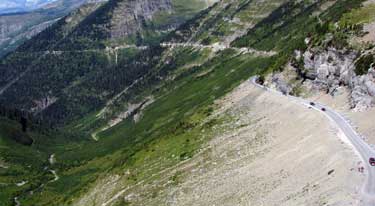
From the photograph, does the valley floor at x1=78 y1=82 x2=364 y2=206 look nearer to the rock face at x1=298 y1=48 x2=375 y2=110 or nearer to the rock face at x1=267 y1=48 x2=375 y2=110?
the rock face at x1=267 y1=48 x2=375 y2=110

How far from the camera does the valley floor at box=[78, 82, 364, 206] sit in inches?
2881

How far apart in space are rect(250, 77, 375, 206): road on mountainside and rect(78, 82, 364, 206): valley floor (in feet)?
3.93

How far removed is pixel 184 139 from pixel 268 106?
31.1 m

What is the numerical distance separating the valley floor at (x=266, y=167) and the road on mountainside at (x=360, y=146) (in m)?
1.20

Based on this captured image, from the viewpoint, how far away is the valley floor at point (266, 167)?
73.2 m

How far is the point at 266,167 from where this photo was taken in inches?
3504

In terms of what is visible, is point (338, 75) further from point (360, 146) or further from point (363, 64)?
point (360, 146)

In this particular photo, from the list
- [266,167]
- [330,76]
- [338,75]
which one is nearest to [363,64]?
[338,75]

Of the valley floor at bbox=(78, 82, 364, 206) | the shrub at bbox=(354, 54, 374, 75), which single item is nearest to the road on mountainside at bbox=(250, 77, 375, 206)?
the valley floor at bbox=(78, 82, 364, 206)

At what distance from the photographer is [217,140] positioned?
11950 cm

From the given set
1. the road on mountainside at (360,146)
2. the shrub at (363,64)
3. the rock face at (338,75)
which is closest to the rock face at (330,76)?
the rock face at (338,75)

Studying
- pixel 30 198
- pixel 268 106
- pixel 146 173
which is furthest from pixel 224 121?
pixel 30 198

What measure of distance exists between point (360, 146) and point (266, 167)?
54.2ft

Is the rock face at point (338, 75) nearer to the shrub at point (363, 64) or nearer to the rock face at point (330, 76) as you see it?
Result: the rock face at point (330, 76)
